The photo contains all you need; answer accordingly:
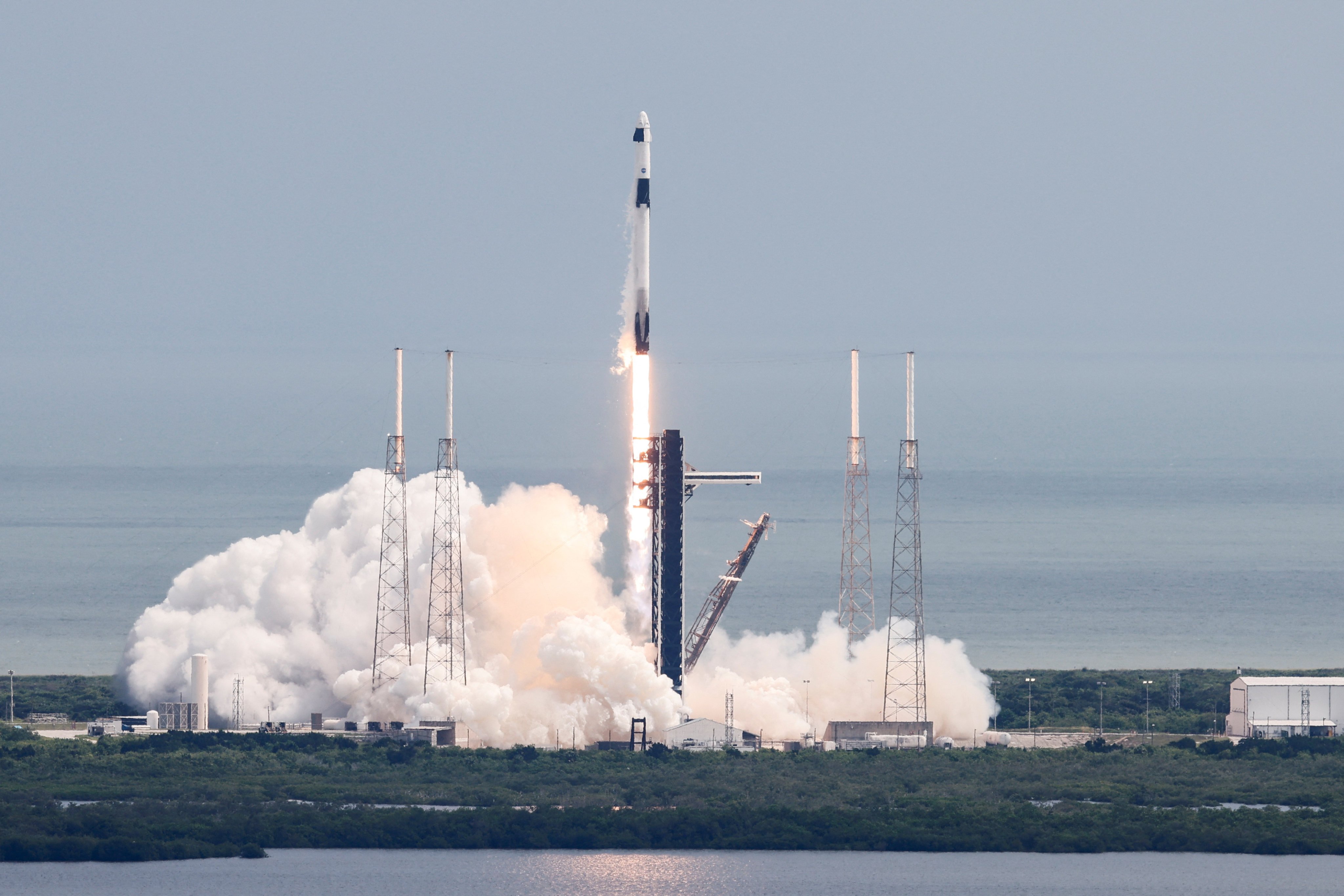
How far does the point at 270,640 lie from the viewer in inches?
4043

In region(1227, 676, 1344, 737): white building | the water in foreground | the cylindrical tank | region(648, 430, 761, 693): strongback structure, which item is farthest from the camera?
region(1227, 676, 1344, 737): white building

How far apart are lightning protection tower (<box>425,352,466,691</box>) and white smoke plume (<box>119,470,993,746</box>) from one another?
0.53 meters

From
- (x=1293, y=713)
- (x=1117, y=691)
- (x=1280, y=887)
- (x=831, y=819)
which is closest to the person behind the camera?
(x=1280, y=887)

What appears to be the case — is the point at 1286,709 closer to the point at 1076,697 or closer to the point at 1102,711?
the point at 1102,711

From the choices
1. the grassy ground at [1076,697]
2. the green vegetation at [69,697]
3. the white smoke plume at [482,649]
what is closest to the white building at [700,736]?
the white smoke plume at [482,649]

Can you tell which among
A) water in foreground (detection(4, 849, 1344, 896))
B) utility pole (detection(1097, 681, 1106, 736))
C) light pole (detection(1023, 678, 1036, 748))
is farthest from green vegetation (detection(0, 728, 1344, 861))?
utility pole (detection(1097, 681, 1106, 736))

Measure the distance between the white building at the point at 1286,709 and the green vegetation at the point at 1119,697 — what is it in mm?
2730

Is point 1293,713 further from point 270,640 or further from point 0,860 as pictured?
point 0,860

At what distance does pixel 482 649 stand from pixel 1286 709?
2412cm

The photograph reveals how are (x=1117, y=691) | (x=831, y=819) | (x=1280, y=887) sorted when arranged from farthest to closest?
(x=1117, y=691)
(x=831, y=819)
(x=1280, y=887)

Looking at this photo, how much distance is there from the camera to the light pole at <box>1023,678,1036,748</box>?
103 metres

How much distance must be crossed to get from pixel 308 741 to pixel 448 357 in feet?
37.5

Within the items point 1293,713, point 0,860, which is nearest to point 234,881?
point 0,860

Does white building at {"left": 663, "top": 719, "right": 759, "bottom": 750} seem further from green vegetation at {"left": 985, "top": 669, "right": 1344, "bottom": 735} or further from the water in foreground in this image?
green vegetation at {"left": 985, "top": 669, "right": 1344, "bottom": 735}
